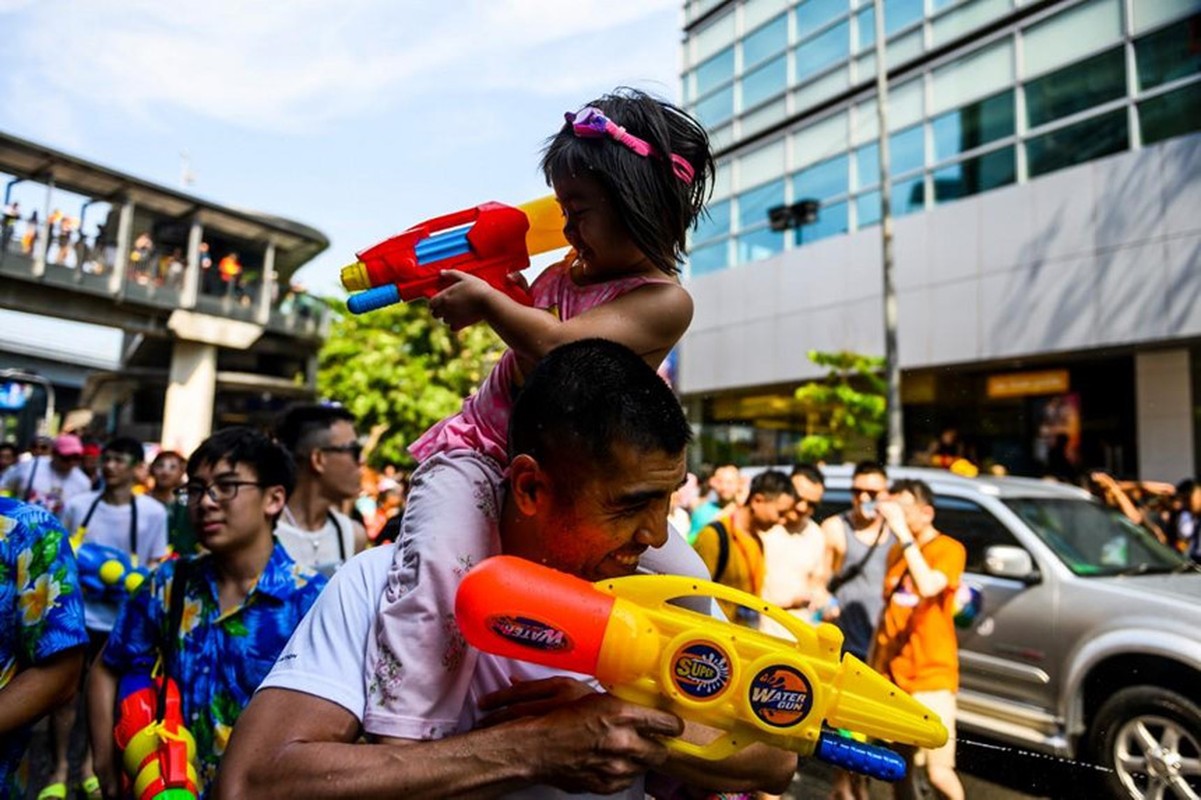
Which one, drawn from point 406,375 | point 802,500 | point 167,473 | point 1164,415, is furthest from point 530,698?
point 406,375

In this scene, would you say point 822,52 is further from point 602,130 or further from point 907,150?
point 602,130

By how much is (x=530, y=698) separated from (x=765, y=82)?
19.7m

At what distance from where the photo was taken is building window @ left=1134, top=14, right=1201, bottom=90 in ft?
39.3

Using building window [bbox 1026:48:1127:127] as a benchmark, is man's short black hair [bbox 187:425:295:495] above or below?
below

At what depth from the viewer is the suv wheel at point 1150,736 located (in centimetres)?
434

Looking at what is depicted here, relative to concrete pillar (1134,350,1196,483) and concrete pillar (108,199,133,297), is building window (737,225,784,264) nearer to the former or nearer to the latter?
concrete pillar (1134,350,1196,483)

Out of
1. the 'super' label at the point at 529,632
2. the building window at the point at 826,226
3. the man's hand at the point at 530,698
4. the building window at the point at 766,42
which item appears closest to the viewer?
the 'super' label at the point at 529,632

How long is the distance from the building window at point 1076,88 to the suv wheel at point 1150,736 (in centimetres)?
1119

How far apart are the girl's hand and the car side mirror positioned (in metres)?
4.59

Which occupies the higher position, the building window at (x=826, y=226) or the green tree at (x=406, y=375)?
the building window at (x=826, y=226)

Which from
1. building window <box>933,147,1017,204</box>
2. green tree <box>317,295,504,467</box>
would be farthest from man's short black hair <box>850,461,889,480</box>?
green tree <box>317,295,504,467</box>

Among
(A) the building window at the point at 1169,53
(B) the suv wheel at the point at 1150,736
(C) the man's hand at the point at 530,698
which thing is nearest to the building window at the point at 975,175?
(A) the building window at the point at 1169,53

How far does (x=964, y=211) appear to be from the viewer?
1520 cm

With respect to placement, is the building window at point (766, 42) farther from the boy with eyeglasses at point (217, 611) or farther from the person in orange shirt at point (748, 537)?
the boy with eyeglasses at point (217, 611)
